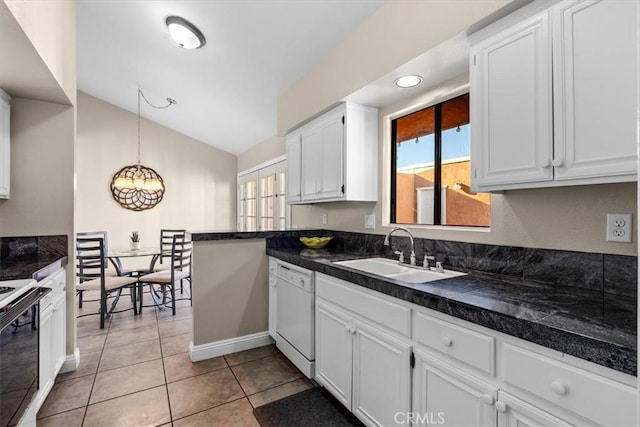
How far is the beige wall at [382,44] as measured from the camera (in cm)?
160

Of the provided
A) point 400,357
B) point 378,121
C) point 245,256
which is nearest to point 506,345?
point 400,357

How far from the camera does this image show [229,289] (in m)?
2.77

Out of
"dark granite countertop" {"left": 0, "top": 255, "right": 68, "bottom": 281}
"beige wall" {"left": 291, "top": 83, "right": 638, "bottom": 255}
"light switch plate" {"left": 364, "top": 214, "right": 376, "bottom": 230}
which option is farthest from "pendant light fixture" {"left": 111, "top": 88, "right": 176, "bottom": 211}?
"beige wall" {"left": 291, "top": 83, "right": 638, "bottom": 255}

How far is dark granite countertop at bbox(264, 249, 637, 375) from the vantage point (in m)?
0.83

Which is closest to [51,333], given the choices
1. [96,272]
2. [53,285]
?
[53,285]

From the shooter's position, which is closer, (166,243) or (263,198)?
(166,243)

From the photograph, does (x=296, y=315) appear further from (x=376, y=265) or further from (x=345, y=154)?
(x=345, y=154)

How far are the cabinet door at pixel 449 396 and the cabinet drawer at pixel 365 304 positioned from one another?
0.50 feet

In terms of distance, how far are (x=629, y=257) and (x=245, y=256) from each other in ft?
8.12

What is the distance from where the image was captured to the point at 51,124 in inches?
96.0

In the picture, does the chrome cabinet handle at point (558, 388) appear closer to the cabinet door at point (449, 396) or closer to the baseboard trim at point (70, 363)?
the cabinet door at point (449, 396)

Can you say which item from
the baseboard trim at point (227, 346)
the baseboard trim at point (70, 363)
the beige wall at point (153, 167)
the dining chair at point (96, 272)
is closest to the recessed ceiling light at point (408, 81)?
the baseboard trim at point (227, 346)

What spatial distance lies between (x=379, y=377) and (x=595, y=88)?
152 centimetres

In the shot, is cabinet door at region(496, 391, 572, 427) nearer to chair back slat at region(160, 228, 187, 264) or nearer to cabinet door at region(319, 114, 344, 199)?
cabinet door at region(319, 114, 344, 199)
